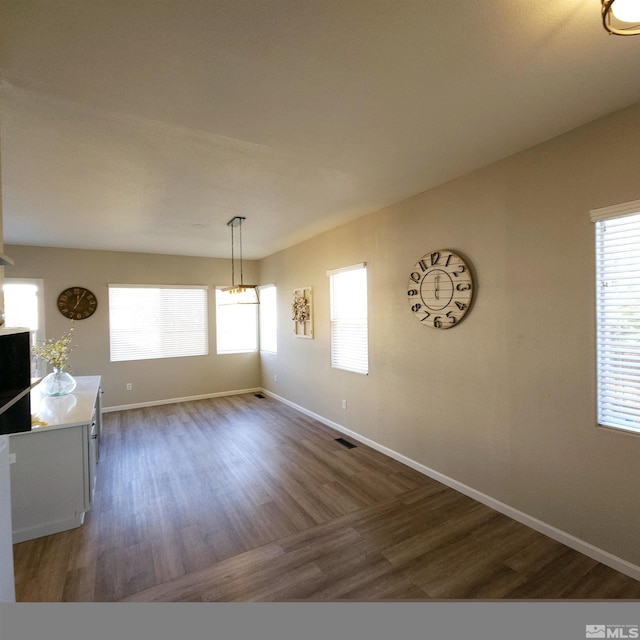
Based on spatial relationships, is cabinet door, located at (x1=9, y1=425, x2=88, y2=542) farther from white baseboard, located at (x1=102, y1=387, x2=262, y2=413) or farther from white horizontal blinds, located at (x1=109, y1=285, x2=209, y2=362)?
white horizontal blinds, located at (x1=109, y1=285, x2=209, y2=362)

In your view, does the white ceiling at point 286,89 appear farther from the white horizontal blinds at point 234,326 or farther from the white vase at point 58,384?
the white horizontal blinds at point 234,326

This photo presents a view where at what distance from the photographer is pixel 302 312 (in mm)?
5297

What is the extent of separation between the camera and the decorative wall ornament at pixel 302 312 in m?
5.11

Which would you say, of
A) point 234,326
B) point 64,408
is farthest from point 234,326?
point 64,408

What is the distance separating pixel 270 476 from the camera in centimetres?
328

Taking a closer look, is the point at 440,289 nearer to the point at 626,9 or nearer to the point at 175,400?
the point at 626,9

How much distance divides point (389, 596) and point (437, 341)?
6.55ft

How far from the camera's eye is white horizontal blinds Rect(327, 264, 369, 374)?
4.11 m

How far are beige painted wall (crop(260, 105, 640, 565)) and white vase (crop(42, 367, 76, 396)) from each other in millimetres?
3281

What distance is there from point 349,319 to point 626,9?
3465mm

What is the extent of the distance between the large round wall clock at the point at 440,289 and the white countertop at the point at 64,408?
302 cm

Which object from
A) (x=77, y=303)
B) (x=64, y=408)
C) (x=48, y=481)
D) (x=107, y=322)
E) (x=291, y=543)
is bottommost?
(x=291, y=543)

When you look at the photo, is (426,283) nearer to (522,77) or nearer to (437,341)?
(437,341)

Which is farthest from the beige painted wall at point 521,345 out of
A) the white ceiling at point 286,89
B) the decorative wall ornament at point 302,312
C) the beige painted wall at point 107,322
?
the beige painted wall at point 107,322
